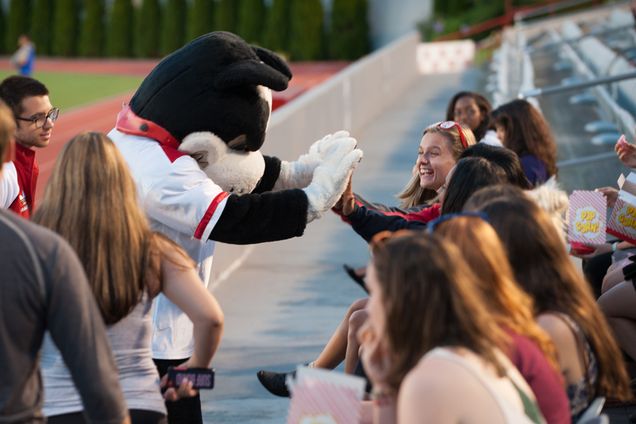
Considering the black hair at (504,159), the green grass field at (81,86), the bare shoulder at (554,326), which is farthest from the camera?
the green grass field at (81,86)

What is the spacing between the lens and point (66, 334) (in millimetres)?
3078

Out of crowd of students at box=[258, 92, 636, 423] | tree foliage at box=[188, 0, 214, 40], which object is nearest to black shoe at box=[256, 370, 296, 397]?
crowd of students at box=[258, 92, 636, 423]

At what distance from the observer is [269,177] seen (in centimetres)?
534

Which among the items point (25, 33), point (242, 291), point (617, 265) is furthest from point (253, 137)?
point (25, 33)

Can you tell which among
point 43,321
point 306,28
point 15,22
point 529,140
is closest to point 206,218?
point 43,321

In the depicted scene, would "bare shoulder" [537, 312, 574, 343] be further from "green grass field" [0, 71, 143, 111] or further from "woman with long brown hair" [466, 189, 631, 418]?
"green grass field" [0, 71, 143, 111]

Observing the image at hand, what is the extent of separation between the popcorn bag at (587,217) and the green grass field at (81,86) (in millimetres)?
26726

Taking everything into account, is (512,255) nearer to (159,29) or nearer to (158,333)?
(158,333)

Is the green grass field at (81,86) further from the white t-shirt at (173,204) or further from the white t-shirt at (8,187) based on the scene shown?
the white t-shirt at (173,204)

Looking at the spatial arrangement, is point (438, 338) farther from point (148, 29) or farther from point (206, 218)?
point (148, 29)

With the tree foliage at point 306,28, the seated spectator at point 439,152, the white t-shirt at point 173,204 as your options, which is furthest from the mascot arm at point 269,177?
the tree foliage at point 306,28

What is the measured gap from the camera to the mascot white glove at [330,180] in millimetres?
4805

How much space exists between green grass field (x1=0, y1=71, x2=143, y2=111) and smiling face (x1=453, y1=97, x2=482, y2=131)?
23.3 meters

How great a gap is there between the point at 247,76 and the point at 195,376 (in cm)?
143
